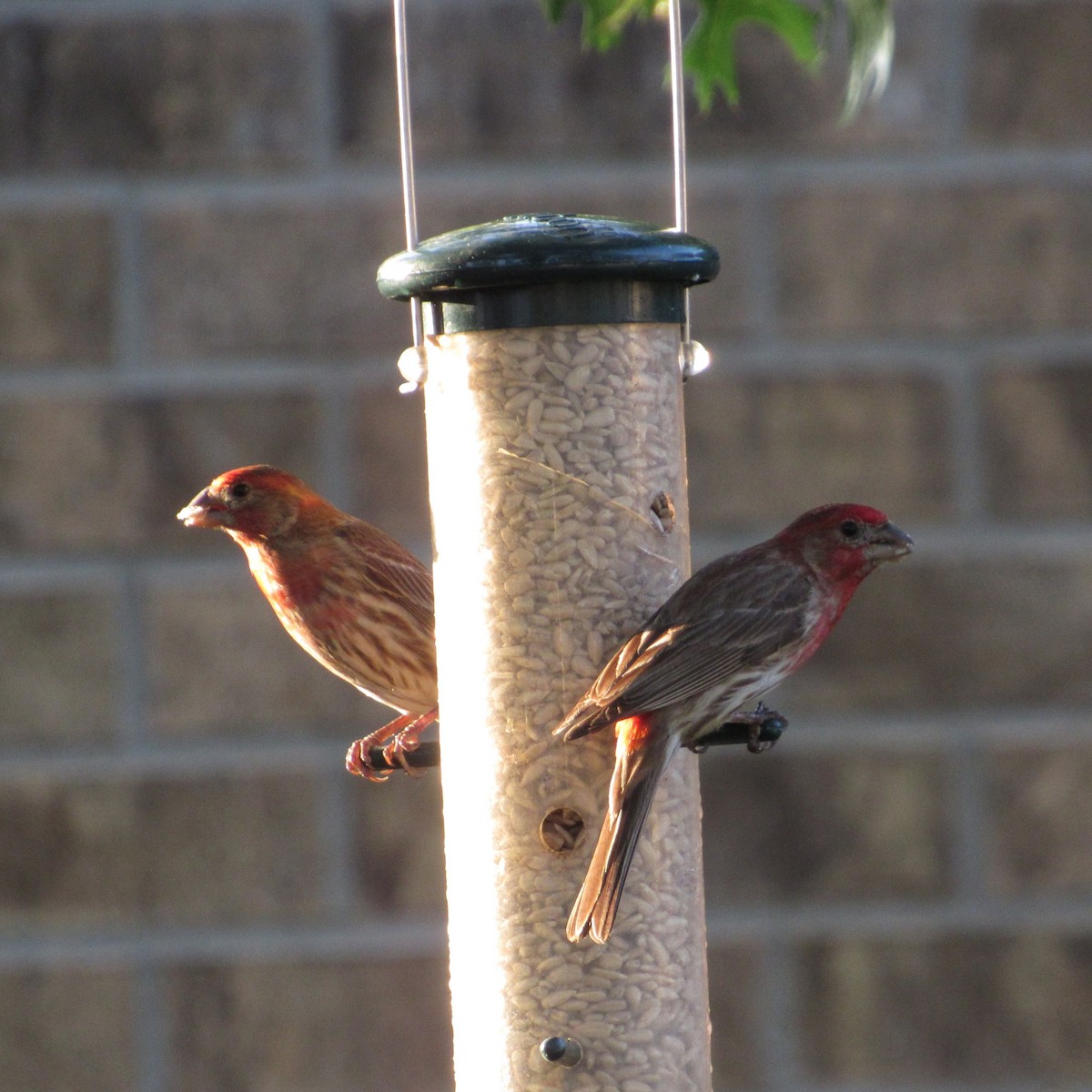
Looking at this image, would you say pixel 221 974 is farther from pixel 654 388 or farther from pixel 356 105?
pixel 654 388

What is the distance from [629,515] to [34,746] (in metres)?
1.88

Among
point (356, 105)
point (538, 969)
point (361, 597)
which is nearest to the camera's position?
point (538, 969)

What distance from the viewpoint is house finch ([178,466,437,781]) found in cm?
305

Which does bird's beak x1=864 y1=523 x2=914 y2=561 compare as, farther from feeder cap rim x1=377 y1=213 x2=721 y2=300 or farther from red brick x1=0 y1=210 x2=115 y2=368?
red brick x1=0 y1=210 x2=115 y2=368

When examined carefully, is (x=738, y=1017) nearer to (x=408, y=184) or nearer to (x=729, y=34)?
(x=729, y=34)

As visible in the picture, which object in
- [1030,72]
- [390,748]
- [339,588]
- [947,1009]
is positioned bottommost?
[947,1009]

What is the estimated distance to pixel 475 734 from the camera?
263 centimetres

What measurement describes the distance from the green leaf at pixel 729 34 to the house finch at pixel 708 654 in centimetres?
70

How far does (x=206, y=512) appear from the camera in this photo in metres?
2.99

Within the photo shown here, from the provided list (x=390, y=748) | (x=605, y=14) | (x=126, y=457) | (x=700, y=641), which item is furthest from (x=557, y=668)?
(x=126, y=457)

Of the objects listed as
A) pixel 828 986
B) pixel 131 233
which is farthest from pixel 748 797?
pixel 131 233

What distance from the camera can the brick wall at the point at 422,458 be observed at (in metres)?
3.94

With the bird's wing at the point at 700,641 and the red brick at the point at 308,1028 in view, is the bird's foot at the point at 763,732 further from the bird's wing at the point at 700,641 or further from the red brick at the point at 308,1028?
the red brick at the point at 308,1028

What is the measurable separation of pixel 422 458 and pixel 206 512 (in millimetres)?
989
